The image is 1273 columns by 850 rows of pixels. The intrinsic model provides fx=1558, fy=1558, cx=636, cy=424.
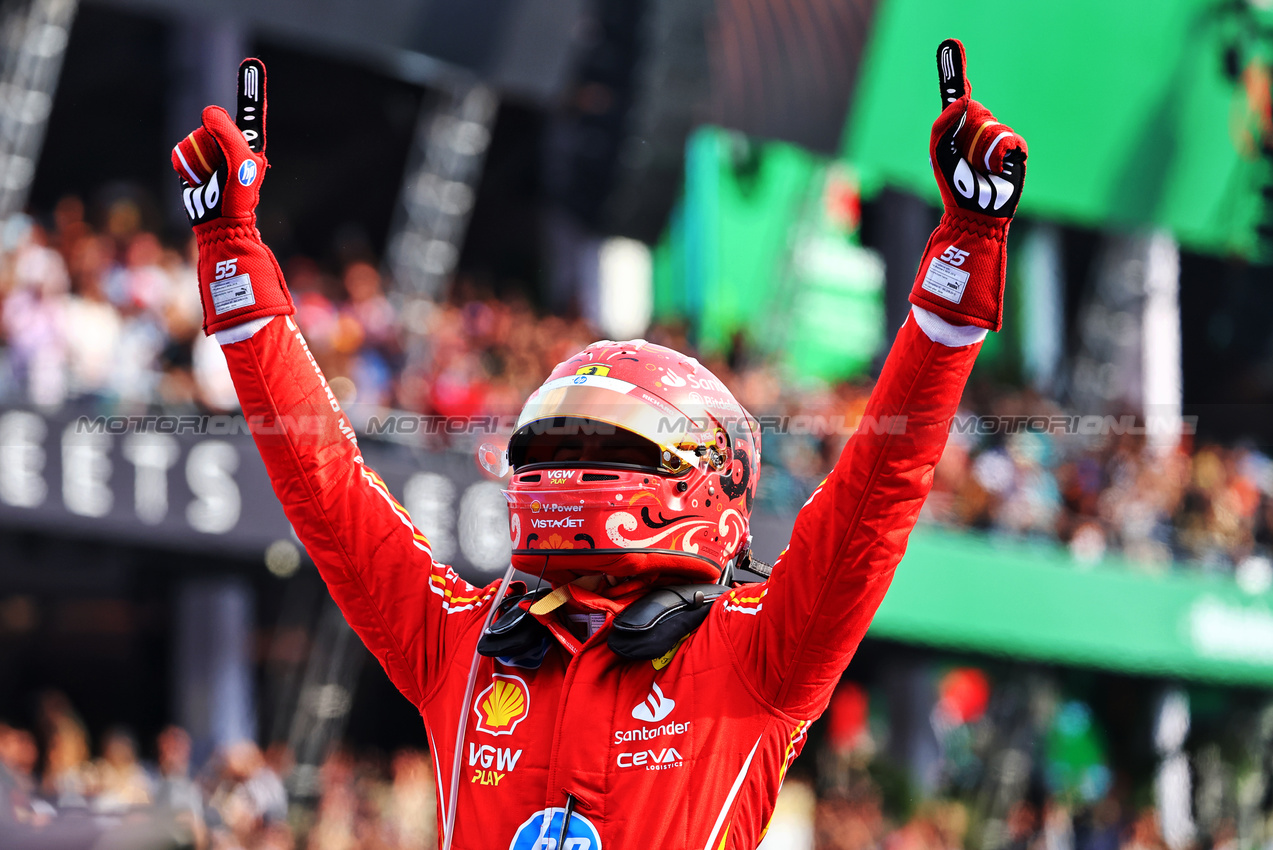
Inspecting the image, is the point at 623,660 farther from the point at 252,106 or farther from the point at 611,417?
the point at 252,106

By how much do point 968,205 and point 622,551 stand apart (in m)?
0.91

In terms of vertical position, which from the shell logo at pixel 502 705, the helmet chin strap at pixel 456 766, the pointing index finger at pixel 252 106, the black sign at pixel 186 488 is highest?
the pointing index finger at pixel 252 106

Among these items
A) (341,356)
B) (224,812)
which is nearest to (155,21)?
(341,356)

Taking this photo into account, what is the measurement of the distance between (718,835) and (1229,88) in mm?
14507

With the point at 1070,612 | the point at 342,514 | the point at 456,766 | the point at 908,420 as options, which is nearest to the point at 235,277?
the point at 342,514

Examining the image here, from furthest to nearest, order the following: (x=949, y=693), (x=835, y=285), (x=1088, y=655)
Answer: (x=949, y=693) < (x=835, y=285) < (x=1088, y=655)

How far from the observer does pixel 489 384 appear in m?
10.8

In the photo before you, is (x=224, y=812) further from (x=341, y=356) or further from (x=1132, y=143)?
(x=1132, y=143)

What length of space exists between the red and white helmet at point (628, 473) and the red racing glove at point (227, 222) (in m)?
0.58

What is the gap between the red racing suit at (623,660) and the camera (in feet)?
8.61

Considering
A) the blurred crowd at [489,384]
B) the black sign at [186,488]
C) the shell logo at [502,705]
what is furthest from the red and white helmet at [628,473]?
the black sign at [186,488]

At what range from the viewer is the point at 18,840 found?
1.62m

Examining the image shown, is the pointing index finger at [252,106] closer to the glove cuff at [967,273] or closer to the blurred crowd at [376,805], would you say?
the glove cuff at [967,273]

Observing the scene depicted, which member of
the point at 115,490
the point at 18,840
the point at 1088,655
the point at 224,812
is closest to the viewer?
the point at 18,840
